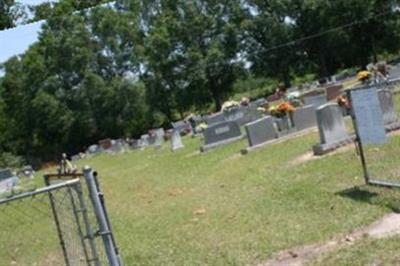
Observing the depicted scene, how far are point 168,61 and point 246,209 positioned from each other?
126ft

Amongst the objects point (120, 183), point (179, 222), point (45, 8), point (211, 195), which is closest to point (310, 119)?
point (120, 183)

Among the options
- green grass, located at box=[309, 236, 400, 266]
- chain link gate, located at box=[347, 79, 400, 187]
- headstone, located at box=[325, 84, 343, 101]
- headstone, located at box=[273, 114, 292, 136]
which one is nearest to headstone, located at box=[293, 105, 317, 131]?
headstone, located at box=[273, 114, 292, 136]

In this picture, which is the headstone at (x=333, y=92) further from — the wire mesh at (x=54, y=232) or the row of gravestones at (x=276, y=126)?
the wire mesh at (x=54, y=232)

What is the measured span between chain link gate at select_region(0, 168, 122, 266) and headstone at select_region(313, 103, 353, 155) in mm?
4457

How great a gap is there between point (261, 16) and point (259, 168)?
38072 millimetres

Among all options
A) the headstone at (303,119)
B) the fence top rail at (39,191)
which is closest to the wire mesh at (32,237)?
the fence top rail at (39,191)

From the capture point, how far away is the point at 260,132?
14.9 metres

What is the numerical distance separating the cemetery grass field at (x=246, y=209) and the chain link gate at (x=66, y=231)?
3.12 ft

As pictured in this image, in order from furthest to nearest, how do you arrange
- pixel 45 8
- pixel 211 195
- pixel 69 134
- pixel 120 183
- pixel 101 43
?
pixel 69 134
pixel 101 43
pixel 120 183
pixel 211 195
pixel 45 8

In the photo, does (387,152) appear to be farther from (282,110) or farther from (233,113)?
(233,113)

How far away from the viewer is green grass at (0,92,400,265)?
20.3 feet

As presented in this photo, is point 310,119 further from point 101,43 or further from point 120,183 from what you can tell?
point 101,43

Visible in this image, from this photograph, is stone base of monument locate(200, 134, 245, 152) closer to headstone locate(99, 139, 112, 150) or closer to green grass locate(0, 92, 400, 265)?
green grass locate(0, 92, 400, 265)

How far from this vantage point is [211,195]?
32.2 feet
